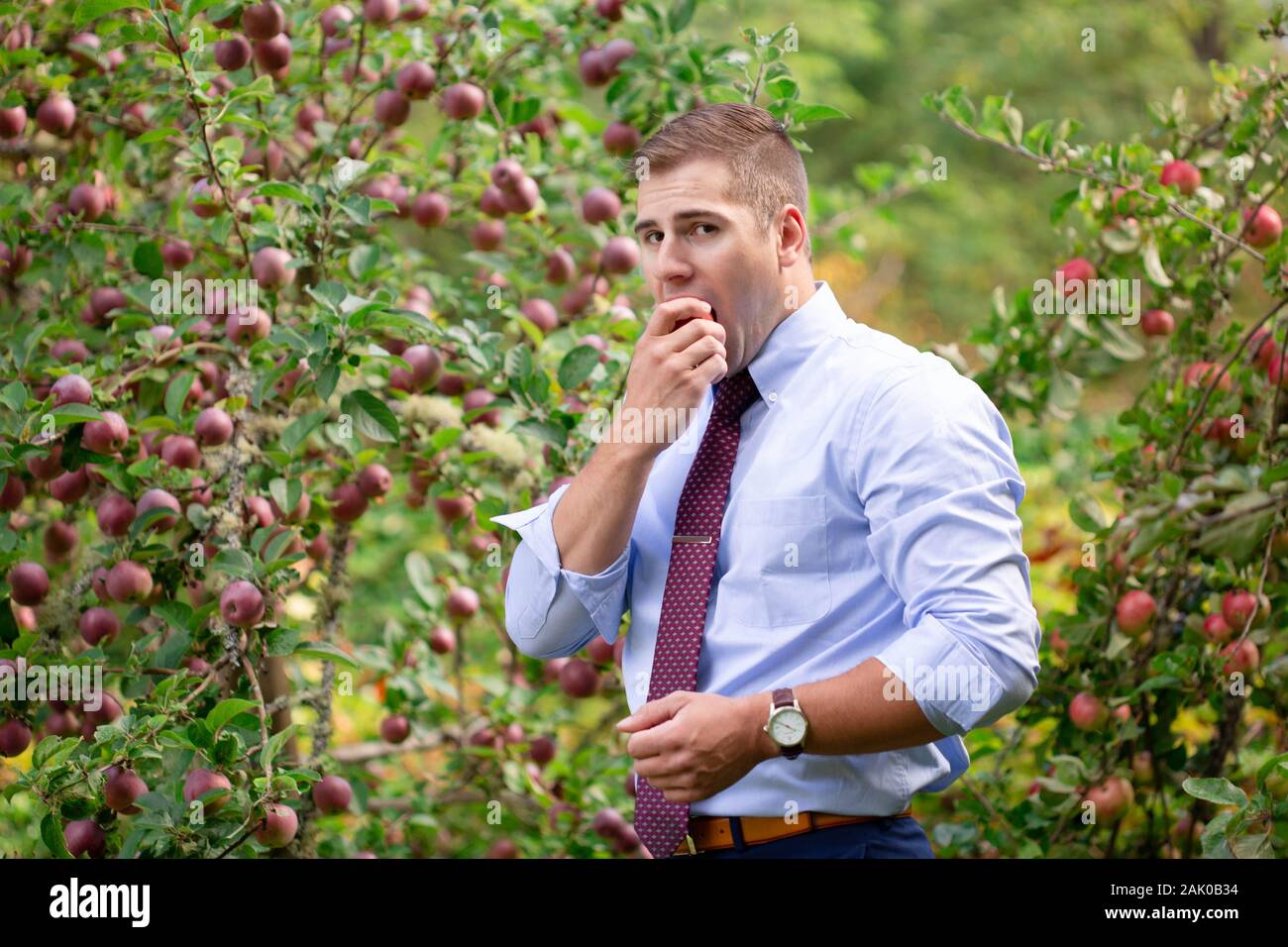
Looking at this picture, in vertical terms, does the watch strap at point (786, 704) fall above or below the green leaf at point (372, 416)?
below

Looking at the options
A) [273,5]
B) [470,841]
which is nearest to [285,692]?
[470,841]

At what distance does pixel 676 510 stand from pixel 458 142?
1.40 m

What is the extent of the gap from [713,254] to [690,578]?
1.45 feet

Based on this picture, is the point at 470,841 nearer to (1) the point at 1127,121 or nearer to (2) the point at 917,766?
(2) the point at 917,766

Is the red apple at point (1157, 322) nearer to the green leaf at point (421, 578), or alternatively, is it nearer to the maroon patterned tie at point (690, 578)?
the maroon patterned tie at point (690, 578)

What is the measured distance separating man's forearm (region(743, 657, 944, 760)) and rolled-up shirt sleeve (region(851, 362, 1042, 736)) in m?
0.02

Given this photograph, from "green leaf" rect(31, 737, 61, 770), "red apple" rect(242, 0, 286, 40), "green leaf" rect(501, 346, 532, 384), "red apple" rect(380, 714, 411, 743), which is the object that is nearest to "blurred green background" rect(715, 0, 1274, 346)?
"red apple" rect(380, 714, 411, 743)

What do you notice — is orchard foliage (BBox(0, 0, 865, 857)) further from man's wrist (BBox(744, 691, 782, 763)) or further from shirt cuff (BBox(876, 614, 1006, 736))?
shirt cuff (BBox(876, 614, 1006, 736))

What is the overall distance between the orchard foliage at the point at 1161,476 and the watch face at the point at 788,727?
1.03m

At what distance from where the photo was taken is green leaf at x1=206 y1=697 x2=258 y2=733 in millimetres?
1786

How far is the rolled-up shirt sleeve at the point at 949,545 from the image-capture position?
1406mm

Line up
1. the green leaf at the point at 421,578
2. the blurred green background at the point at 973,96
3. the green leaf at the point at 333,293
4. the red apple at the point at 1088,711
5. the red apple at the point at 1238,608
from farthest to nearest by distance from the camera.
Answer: the blurred green background at the point at 973,96, the green leaf at the point at 421,578, the red apple at the point at 1088,711, the red apple at the point at 1238,608, the green leaf at the point at 333,293

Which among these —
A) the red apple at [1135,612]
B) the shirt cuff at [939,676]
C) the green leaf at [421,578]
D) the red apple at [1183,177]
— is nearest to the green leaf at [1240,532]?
the shirt cuff at [939,676]

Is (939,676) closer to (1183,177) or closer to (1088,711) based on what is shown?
(1088,711)
